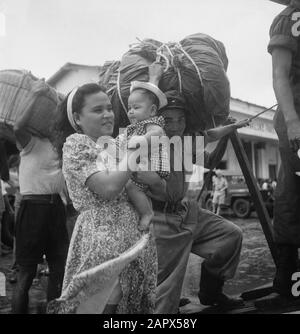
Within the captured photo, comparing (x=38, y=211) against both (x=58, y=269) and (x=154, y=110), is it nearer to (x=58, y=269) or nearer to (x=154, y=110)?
(x=58, y=269)

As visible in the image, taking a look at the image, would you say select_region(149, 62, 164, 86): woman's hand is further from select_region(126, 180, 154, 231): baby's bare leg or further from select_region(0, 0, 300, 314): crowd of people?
select_region(126, 180, 154, 231): baby's bare leg

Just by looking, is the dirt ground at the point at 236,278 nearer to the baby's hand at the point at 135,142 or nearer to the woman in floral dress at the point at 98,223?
the woman in floral dress at the point at 98,223

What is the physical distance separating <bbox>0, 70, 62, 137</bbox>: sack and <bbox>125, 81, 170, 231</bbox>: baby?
1095 millimetres

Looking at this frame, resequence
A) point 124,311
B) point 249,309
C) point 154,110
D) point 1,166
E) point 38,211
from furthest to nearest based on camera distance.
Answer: point 1,166
point 38,211
point 249,309
point 154,110
point 124,311

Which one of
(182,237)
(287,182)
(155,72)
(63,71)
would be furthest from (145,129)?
(63,71)

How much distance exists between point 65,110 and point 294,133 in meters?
1.25

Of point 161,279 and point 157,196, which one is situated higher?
point 157,196

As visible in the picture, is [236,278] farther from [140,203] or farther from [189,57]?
[140,203]

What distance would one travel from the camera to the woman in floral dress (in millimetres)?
1516

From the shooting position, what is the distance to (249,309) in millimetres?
2543

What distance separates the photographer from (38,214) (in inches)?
115

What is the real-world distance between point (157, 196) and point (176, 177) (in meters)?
0.18

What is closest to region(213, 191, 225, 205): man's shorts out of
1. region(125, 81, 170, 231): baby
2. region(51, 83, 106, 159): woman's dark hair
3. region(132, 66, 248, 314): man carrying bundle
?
region(132, 66, 248, 314): man carrying bundle

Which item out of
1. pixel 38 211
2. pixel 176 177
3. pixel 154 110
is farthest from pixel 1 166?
pixel 154 110
